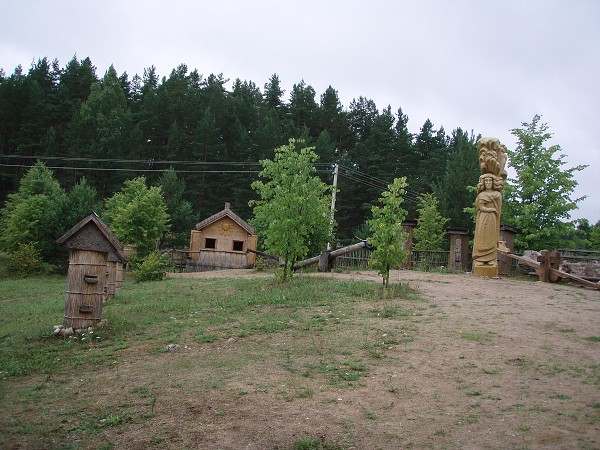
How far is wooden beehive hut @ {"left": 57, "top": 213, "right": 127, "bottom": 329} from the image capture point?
36.9 feet

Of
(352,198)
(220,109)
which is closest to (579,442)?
(352,198)

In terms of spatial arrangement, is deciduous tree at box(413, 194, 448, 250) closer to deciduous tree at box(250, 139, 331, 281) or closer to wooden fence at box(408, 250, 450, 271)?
wooden fence at box(408, 250, 450, 271)

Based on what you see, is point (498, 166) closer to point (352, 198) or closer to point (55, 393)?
point (55, 393)

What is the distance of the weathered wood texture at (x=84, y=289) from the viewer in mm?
11250

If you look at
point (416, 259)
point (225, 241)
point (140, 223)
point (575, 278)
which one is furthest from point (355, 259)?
point (140, 223)

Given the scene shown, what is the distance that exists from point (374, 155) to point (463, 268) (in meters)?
29.0

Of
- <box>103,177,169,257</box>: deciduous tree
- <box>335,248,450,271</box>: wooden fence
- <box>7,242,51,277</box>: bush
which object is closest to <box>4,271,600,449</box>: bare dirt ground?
<box>335,248,450,271</box>: wooden fence

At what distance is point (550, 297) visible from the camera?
14.2m

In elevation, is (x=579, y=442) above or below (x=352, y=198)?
below

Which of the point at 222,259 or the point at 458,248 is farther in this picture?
the point at 222,259

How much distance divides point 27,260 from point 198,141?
24455mm

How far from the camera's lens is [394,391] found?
283 inches

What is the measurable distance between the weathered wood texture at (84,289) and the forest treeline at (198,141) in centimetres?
3209

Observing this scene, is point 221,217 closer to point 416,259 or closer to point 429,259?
point 416,259
